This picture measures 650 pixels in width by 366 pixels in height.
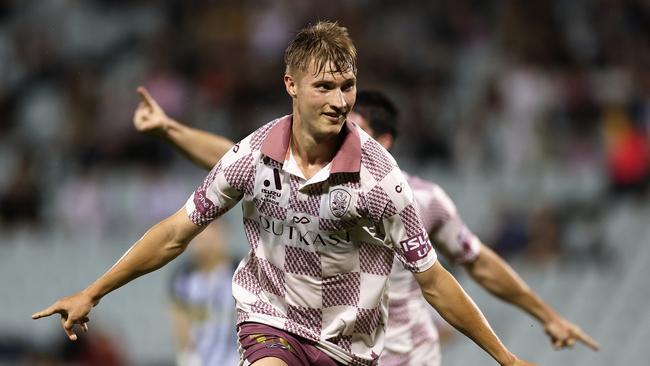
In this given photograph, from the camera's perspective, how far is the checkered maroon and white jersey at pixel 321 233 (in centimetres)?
489

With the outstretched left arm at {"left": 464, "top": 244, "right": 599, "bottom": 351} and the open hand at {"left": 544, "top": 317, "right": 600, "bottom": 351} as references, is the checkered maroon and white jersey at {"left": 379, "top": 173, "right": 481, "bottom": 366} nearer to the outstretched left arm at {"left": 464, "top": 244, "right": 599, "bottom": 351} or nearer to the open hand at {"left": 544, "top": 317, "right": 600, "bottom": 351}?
the outstretched left arm at {"left": 464, "top": 244, "right": 599, "bottom": 351}

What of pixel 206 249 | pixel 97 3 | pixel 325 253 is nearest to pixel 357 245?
pixel 325 253

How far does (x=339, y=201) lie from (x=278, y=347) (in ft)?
2.10

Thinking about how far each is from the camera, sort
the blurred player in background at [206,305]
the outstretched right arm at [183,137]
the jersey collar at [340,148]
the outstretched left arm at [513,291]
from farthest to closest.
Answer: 1. the blurred player in background at [206,305]
2. the outstretched right arm at [183,137]
3. the outstretched left arm at [513,291]
4. the jersey collar at [340,148]

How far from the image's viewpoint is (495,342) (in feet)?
16.4

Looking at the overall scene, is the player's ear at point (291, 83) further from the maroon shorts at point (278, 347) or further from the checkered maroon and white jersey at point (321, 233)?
the maroon shorts at point (278, 347)

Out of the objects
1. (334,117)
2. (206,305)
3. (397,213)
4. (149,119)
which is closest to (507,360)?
(397,213)

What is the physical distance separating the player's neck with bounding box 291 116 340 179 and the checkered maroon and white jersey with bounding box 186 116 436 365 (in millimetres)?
39

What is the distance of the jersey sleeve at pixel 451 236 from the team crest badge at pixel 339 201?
1216mm

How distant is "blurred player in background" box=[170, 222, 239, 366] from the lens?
24.8 feet

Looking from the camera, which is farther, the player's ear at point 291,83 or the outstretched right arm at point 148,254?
the outstretched right arm at point 148,254

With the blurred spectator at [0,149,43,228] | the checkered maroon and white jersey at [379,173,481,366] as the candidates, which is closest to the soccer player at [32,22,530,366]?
the checkered maroon and white jersey at [379,173,481,366]

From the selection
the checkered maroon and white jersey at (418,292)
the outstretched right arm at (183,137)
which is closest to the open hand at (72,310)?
the outstretched right arm at (183,137)

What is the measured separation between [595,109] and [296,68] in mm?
7295
